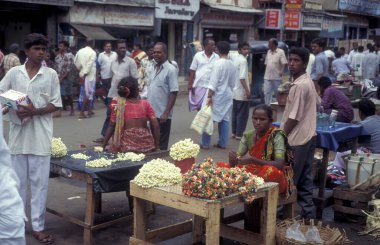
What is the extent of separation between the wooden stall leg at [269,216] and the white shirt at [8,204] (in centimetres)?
236

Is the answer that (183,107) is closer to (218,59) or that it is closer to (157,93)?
(218,59)

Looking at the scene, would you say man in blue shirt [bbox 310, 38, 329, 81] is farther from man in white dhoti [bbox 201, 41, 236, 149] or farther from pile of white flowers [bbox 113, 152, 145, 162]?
pile of white flowers [bbox 113, 152, 145, 162]

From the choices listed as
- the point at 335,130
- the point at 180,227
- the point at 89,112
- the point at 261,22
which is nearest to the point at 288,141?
the point at 335,130

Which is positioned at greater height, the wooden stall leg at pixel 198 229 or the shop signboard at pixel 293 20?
the shop signboard at pixel 293 20

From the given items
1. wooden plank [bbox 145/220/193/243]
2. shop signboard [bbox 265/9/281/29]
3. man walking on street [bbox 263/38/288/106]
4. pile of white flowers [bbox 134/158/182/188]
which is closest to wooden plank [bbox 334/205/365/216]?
wooden plank [bbox 145/220/193/243]

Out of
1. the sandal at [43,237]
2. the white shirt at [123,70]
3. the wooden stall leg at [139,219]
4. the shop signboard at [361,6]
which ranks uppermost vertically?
the shop signboard at [361,6]

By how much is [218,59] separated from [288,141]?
13.5ft

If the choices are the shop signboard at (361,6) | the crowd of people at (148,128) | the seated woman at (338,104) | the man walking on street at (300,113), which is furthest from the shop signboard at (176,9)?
the man walking on street at (300,113)

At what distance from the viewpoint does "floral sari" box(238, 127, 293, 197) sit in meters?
4.86

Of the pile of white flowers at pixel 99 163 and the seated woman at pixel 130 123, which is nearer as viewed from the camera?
the pile of white flowers at pixel 99 163

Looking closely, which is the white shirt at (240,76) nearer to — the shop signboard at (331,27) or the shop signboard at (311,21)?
the shop signboard at (311,21)

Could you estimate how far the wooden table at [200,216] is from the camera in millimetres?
4047

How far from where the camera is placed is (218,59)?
31.2 ft

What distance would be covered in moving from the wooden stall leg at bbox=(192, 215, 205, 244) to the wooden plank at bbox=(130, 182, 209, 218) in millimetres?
933
